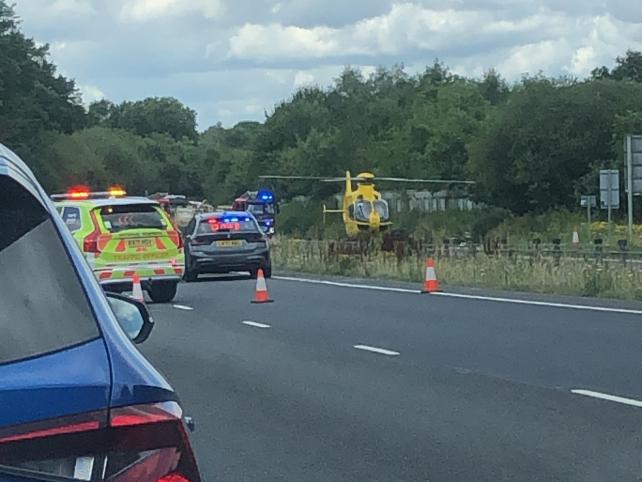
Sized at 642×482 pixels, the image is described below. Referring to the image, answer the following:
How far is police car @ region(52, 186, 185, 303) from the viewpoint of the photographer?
22.1m

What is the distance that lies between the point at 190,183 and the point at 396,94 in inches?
1140

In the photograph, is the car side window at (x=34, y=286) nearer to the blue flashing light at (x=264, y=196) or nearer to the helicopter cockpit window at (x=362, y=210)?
the helicopter cockpit window at (x=362, y=210)

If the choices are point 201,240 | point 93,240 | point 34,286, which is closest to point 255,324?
point 93,240

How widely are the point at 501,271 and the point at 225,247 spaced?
21.5 ft

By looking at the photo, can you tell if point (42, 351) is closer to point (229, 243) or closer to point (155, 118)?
point (229, 243)

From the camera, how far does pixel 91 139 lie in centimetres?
10638

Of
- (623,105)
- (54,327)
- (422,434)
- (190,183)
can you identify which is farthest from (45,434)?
(190,183)

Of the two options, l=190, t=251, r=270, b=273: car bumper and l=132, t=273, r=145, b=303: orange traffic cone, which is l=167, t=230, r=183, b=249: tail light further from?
l=190, t=251, r=270, b=273: car bumper

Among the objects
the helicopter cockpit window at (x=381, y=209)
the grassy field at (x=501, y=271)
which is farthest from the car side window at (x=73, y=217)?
the helicopter cockpit window at (x=381, y=209)

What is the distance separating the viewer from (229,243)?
30203 millimetres

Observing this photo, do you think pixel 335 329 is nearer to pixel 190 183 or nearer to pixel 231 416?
pixel 231 416

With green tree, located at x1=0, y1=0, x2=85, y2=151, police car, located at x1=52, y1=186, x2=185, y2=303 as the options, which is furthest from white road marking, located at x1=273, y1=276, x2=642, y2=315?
green tree, located at x1=0, y1=0, x2=85, y2=151

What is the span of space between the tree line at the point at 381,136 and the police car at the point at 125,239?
128 feet

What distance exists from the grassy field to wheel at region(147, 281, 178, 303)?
5.47m
